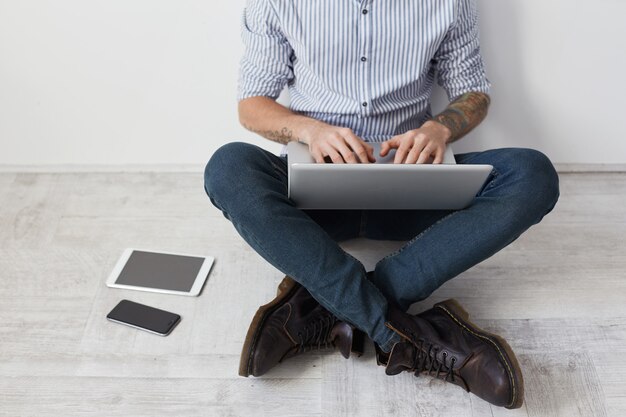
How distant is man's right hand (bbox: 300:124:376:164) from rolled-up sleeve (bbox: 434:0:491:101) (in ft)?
1.28

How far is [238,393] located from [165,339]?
0.74 feet

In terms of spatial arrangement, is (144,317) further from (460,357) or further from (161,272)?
(460,357)

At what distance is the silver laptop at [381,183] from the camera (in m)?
1.23

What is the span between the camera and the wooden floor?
1.37 metres

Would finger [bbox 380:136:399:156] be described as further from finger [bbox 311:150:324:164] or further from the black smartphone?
the black smartphone

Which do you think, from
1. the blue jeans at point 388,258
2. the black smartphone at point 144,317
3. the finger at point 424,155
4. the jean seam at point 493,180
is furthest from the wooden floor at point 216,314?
the finger at point 424,155

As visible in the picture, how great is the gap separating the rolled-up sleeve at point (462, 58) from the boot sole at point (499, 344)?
0.52m

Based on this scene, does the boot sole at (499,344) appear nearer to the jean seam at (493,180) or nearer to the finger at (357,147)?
the jean seam at (493,180)

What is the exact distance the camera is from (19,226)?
1820 millimetres

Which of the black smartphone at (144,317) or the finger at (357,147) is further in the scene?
the black smartphone at (144,317)

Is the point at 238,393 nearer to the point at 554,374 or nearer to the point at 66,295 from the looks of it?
the point at 66,295

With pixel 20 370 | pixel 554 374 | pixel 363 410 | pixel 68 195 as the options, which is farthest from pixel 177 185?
pixel 554 374

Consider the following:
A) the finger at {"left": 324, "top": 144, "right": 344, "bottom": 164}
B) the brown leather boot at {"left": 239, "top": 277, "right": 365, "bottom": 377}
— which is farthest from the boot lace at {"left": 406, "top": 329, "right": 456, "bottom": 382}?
the finger at {"left": 324, "top": 144, "right": 344, "bottom": 164}

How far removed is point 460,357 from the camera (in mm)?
1367
